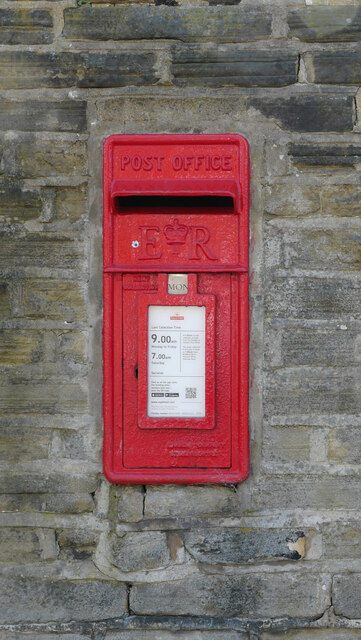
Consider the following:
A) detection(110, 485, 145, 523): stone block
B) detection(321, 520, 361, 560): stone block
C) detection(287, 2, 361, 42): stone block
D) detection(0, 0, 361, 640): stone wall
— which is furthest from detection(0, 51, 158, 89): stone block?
detection(321, 520, 361, 560): stone block

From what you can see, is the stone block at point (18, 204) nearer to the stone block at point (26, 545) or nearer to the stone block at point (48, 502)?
the stone block at point (48, 502)

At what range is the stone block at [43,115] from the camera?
2.12 metres

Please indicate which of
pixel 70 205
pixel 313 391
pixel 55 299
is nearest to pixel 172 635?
pixel 313 391

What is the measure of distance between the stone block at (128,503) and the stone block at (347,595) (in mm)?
786

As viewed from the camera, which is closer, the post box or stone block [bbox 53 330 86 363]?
the post box

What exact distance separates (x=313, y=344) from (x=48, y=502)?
1.17 m

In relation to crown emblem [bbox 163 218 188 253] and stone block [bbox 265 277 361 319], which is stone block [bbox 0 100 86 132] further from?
stone block [bbox 265 277 361 319]

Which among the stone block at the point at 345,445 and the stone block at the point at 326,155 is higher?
the stone block at the point at 326,155

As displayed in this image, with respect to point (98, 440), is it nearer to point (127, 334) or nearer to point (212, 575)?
point (127, 334)

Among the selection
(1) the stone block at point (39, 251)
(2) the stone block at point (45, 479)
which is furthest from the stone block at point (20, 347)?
(2) the stone block at point (45, 479)

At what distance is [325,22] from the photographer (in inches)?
82.8

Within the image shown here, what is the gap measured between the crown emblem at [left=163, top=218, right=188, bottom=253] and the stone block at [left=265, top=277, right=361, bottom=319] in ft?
1.26

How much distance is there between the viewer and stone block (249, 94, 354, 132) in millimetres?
2111

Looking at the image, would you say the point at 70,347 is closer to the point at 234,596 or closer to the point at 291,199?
the point at 291,199
